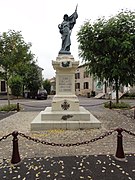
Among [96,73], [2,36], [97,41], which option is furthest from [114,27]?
[2,36]

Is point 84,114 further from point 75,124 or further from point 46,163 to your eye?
point 46,163

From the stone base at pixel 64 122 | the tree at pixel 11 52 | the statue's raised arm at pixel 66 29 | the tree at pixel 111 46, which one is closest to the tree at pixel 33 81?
the tree at pixel 11 52

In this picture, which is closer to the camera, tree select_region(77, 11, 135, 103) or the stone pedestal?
the stone pedestal

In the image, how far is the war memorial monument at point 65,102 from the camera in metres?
8.28

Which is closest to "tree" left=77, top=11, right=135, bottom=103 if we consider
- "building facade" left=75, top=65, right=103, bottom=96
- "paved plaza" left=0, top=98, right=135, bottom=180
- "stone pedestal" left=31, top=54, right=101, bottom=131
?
"stone pedestal" left=31, top=54, right=101, bottom=131

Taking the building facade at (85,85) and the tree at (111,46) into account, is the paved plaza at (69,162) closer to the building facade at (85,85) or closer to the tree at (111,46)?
the tree at (111,46)

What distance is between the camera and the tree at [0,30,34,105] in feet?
49.1

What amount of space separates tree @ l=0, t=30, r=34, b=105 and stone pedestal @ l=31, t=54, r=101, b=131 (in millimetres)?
6237

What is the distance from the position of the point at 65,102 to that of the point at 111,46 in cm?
729

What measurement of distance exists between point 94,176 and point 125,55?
12.7m

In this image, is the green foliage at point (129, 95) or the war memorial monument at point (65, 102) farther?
the green foliage at point (129, 95)

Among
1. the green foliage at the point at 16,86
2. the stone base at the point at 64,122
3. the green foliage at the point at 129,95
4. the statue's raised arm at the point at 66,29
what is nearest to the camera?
the stone base at the point at 64,122

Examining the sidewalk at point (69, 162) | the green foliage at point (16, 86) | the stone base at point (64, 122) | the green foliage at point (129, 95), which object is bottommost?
the sidewalk at point (69, 162)

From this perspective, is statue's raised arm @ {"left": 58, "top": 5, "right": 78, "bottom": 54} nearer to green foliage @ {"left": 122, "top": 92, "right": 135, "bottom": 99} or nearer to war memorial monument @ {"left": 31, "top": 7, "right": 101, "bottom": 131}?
war memorial monument @ {"left": 31, "top": 7, "right": 101, "bottom": 131}
